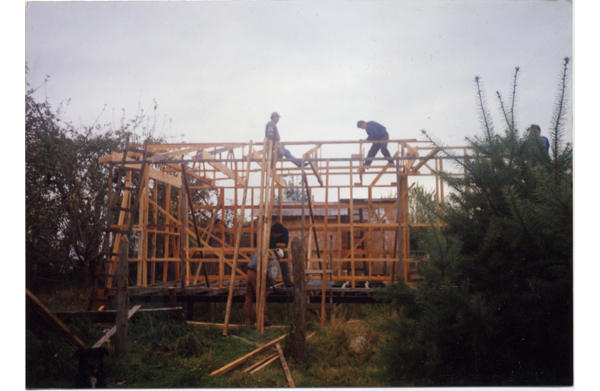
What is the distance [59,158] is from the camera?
10.3m

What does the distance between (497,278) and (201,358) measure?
398cm

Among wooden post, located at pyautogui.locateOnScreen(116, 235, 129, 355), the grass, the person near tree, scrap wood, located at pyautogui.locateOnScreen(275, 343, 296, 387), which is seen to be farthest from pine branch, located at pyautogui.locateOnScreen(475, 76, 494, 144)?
wooden post, located at pyautogui.locateOnScreen(116, 235, 129, 355)

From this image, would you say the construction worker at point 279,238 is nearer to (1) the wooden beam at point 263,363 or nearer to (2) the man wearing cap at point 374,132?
(2) the man wearing cap at point 374,132

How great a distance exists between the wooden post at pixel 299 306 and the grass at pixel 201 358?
150 millimetres

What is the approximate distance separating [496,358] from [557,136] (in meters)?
2.12

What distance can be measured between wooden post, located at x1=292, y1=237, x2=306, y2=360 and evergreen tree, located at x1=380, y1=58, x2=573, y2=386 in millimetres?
1949

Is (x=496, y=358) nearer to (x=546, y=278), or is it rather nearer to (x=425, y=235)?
(x=546, y=278)

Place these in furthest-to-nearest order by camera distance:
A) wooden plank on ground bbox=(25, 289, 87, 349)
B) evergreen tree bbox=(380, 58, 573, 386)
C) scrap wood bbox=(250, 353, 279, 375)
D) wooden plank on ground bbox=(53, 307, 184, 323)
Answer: wooden plank on ground bbox=(53, 307, 184, 323), scrap wood bbox=(250, 353, 279, 375), wooden plank on ground bbox=(25, 289, 87, 349), evergreen tree bbox=(380, 58, 573, 386)

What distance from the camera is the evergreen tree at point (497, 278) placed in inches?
149

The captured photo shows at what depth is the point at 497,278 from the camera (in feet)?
12.9

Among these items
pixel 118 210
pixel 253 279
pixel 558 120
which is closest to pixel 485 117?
pixel 558 120

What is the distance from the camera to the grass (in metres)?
5.13

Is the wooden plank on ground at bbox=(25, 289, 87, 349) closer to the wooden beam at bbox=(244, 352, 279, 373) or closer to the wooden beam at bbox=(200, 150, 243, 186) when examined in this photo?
the wooden beam at bbox=(244, 352, 279, 373)

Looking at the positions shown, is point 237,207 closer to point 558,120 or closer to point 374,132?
point 374,132
